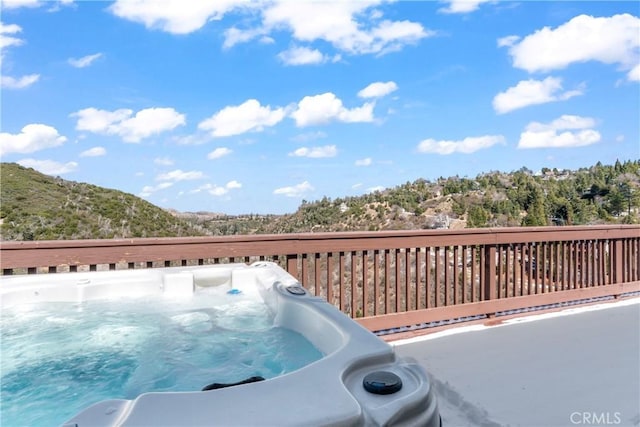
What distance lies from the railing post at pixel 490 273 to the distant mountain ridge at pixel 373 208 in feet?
21.0

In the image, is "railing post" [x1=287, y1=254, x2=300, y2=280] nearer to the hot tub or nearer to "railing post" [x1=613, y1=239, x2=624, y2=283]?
the hot tub

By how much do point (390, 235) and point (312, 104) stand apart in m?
8.25

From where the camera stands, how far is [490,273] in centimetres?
366

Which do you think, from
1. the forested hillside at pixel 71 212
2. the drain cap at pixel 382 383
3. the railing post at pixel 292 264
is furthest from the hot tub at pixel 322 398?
the forested hillside at pixel 71 212

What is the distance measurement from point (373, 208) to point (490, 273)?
16277 millimetres

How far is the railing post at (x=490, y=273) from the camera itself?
3.64 metres

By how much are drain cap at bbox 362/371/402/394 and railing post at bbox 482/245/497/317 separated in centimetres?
283

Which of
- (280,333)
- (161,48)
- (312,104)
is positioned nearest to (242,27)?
(161,48)

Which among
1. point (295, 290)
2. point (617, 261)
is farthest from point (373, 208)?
point (295, 290)

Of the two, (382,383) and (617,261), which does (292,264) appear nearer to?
(382,383)

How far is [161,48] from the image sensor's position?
6422 millimetres

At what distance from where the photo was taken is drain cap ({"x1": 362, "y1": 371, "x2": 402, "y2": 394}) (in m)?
1.06

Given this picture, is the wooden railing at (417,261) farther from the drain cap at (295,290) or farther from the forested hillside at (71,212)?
the forested hillside at (71,212)

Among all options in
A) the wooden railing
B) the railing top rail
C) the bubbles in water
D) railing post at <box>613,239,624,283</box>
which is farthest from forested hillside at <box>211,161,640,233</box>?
the bubbles in water
